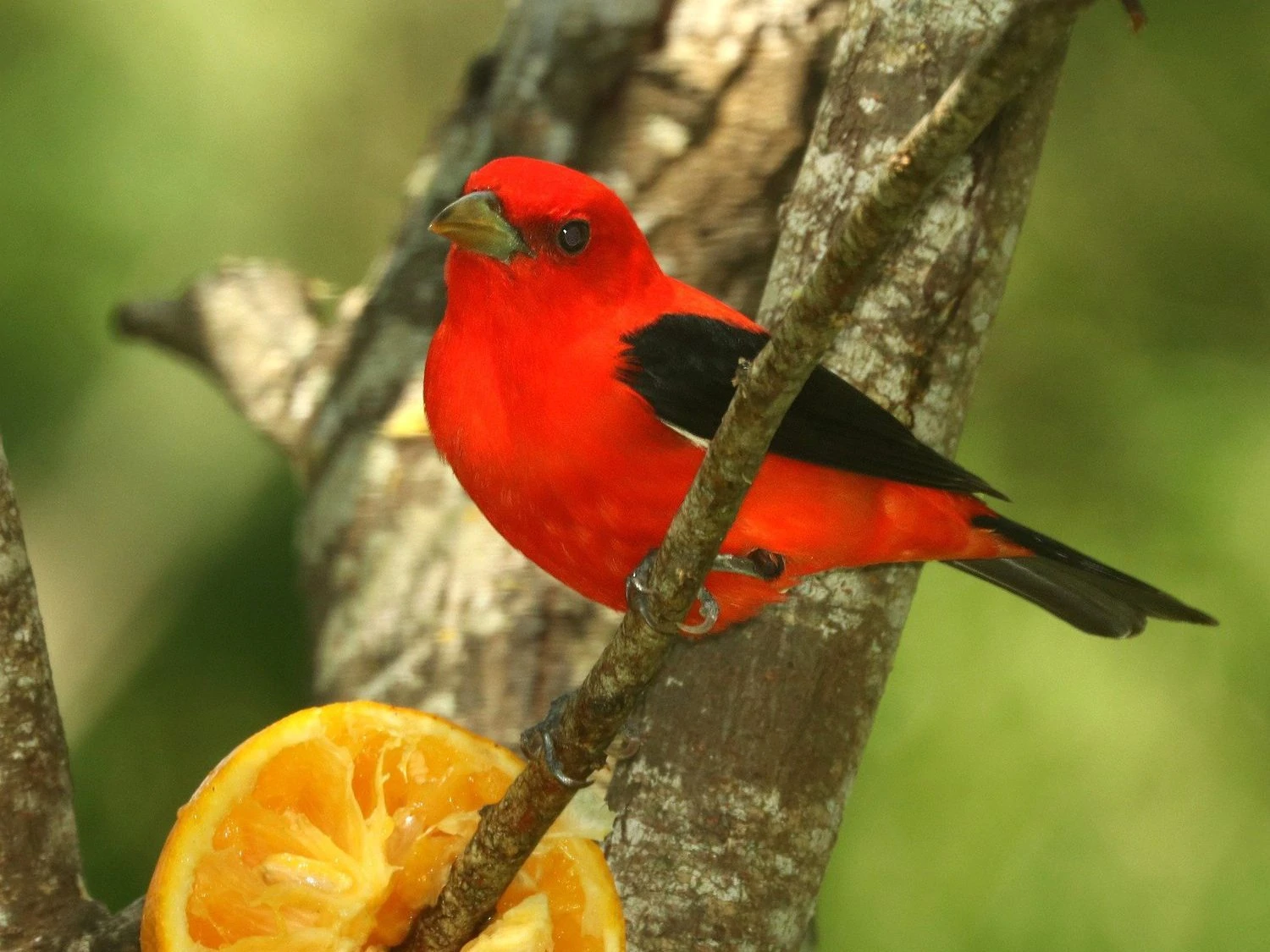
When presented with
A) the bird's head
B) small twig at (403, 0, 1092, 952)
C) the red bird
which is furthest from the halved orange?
the bird's head

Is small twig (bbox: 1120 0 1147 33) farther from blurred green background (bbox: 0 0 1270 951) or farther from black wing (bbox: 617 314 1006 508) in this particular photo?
blurred green background (bbox: 0 0 1270 951)

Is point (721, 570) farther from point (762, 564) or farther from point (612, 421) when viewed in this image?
point (612, 421)

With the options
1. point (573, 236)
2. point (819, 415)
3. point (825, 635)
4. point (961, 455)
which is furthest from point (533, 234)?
point (961, 455)

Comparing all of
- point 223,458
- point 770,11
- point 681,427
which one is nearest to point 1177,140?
point 770,11

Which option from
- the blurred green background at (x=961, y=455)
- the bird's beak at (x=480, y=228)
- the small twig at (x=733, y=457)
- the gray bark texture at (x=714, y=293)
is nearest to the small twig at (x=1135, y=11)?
the small twig at (x=733, y=457)

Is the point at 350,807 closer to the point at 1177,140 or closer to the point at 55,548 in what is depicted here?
the point at 55,548

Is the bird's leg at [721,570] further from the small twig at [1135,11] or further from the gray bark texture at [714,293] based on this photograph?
the small twig at [1135,11]
